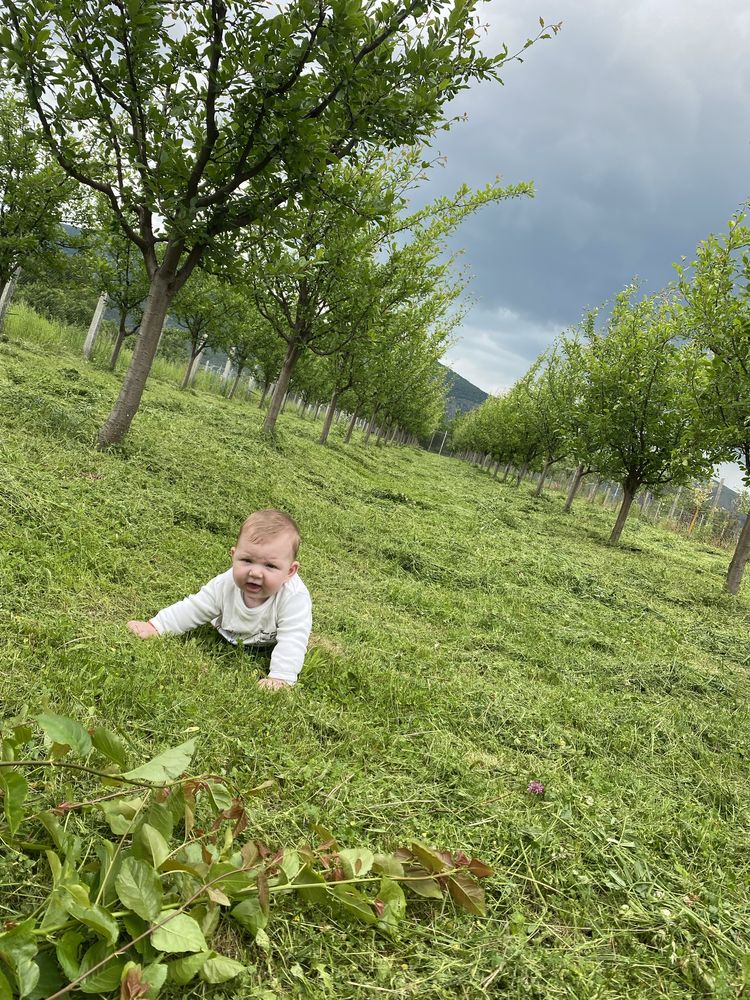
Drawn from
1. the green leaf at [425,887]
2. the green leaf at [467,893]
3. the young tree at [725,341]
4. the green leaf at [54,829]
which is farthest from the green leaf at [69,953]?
the young tree at [725,341]

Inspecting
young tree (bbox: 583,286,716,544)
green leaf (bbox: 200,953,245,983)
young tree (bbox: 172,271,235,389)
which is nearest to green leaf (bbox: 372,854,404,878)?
green leaf (bbox: 200,953,245,983)

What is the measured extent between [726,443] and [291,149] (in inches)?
385

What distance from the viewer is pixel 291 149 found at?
506 centimetres

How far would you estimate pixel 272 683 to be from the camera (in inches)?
101

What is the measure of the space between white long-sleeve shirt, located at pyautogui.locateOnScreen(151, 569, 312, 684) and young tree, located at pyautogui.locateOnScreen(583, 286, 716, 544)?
12.6 m

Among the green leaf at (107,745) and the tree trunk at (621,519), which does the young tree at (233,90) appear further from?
the tree trunk at (621,519)

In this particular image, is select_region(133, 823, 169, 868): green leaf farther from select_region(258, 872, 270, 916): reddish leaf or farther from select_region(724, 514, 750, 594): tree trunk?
select_region(724, 514, 750, 594): tree trunk

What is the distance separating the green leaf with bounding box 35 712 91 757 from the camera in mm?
1241

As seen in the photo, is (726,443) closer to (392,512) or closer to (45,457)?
(392,512)

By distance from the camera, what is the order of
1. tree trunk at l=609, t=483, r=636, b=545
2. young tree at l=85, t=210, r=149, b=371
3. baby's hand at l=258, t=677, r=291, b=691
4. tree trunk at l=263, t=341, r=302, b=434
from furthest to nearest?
young tree at l=85, t=210, r=149, b=371 < tree trunk at l=609, t=483, r=636, b=545 < tree trunk at l=263, t=341, r=302, b=434 < baby's hand at l=258, t=677, r=291, b=691

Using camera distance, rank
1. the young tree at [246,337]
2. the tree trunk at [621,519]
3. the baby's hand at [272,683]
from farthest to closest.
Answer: the young tree at [246,337], the tree trunk at [621,519], the baby's hand at [272,683]

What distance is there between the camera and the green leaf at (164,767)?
4.09 ft

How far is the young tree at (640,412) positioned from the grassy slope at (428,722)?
9.54 meters

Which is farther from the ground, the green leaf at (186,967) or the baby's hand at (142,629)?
the green leaf at (186,967)
